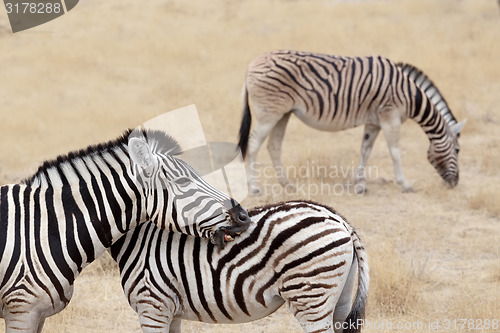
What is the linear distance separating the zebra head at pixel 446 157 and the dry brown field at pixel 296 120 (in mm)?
199

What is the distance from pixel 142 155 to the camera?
12.6 ft

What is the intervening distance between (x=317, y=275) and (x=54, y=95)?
10.6 metres

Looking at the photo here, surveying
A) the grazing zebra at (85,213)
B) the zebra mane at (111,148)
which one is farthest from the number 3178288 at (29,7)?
the grazing zebra at (85,213)

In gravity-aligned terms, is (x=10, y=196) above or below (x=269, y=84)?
above

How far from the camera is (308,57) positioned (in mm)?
9258

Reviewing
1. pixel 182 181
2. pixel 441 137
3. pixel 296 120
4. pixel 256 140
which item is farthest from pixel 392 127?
pixel 182 181

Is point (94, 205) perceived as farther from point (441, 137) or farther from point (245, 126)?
point (441, 137)

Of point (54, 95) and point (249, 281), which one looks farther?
point (54, 95)

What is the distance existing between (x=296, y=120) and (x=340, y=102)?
3.47 meters

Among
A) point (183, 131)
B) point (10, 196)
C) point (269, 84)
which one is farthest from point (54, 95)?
point (10, 196)

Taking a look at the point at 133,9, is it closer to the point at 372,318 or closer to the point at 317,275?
the point at 372,318

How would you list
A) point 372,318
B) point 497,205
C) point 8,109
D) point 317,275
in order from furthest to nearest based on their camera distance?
point 8,109, point 497,205, point 372,318, point 317,275

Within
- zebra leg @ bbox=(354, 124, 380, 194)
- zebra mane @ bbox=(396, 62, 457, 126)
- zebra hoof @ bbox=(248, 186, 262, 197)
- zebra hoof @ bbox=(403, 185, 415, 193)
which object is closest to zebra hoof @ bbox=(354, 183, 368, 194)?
zebra leg @ bbox=(354, 124, 380, 194)

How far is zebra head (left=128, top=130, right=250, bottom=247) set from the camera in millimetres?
3820
